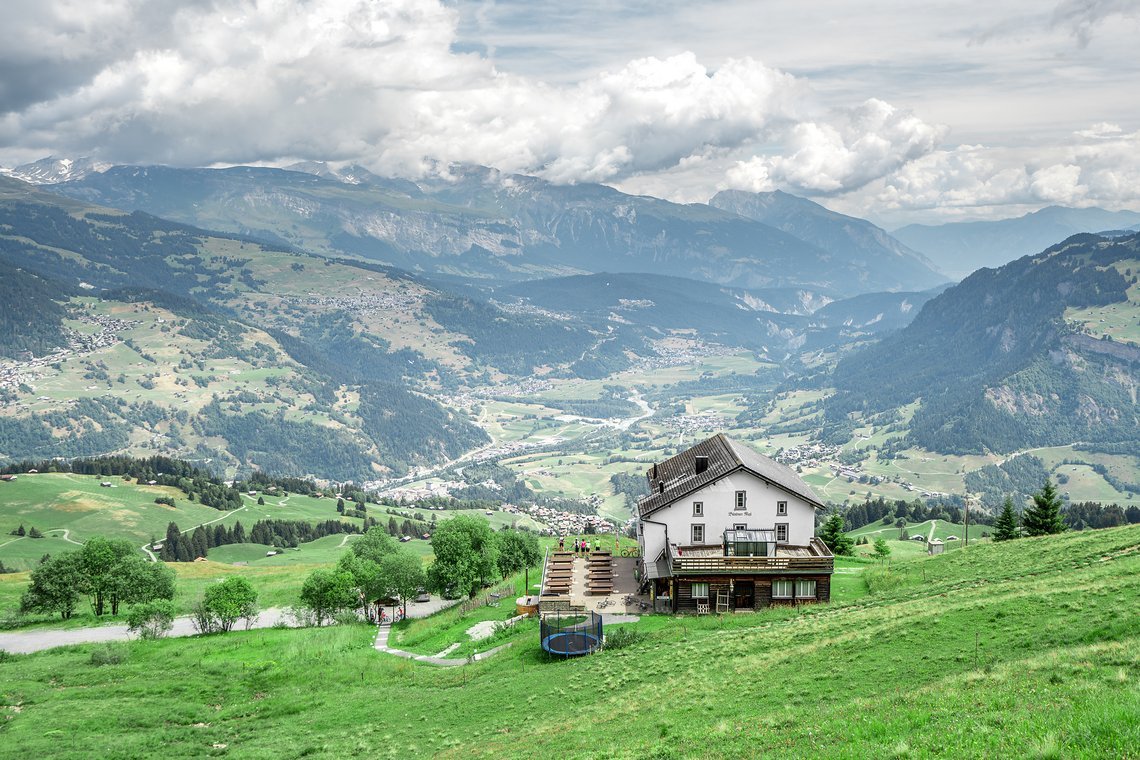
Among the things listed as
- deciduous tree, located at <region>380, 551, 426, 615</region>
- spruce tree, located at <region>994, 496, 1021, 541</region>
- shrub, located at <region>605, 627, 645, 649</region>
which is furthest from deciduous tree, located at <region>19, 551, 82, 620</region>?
spruce tree, located at <region>994, 496, 1021, 541</region>

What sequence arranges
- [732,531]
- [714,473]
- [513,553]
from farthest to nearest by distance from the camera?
[513,553] → [714,473] → [732,531]

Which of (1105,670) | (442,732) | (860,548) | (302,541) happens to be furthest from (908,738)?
(302,541)

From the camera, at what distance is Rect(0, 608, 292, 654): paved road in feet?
235

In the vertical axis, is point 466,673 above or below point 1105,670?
below

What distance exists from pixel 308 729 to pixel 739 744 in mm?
24916

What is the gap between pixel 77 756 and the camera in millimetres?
36531

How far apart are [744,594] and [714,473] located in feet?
36.5

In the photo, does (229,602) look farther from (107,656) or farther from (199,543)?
(199,543)

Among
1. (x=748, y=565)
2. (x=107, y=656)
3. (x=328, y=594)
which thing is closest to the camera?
(x=748, y=565)

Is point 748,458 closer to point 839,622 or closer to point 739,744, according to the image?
point 839,622

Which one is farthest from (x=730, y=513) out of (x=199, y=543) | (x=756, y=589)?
(x=199, y=543)

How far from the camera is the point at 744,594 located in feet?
184

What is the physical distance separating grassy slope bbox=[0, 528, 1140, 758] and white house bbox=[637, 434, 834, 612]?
422 centimetres

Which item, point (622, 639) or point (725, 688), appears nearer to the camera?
point (725, 688)
